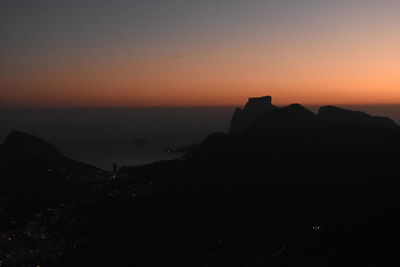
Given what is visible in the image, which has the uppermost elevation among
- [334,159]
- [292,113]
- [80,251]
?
[292,113]

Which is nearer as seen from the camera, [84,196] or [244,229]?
[244,229]

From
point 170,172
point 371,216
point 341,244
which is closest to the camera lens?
point 341,244

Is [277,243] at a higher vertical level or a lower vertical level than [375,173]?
lower

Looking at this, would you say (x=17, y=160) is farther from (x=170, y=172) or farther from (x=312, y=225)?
(x=312, y=225)

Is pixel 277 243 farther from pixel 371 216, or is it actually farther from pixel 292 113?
pixel 292 113

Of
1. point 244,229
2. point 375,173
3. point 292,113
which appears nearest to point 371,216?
point 244,229

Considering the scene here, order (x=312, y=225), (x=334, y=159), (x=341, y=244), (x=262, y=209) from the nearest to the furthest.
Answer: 1. (x=341, y=244)
2. (x=312, y=225)
3. (x=262, y=209)
4. (x=334, y=159)
